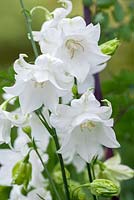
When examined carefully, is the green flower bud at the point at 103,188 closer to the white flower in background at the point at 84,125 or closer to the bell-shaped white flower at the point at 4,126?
the white flower in background at the point at 84,125

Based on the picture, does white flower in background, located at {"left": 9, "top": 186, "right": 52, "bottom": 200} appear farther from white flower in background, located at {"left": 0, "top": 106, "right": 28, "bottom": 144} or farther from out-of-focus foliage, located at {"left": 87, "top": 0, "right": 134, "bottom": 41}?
out-of-focus foliage, located at {"left": 87, "top": 0, "right": 134, "bottom": 41}

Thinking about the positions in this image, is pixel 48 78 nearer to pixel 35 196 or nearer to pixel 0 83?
pixel 0 83

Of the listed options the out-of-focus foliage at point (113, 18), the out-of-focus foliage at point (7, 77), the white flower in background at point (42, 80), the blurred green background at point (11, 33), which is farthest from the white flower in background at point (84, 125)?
the blurred green background at point (11, 33)

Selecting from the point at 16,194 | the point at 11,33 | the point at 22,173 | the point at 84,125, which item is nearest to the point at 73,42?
the point at 84,125

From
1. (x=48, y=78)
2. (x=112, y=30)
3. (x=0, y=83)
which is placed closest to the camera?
(x=48, y=78)

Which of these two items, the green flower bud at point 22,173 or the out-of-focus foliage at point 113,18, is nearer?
the green flower bud at point 22,173

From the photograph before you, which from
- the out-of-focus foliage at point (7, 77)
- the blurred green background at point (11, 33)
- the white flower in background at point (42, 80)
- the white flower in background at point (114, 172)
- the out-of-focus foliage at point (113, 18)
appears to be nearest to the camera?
the white flower in background at point (42, 80)

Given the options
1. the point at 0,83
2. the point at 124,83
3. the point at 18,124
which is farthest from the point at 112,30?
the point at 18,124
